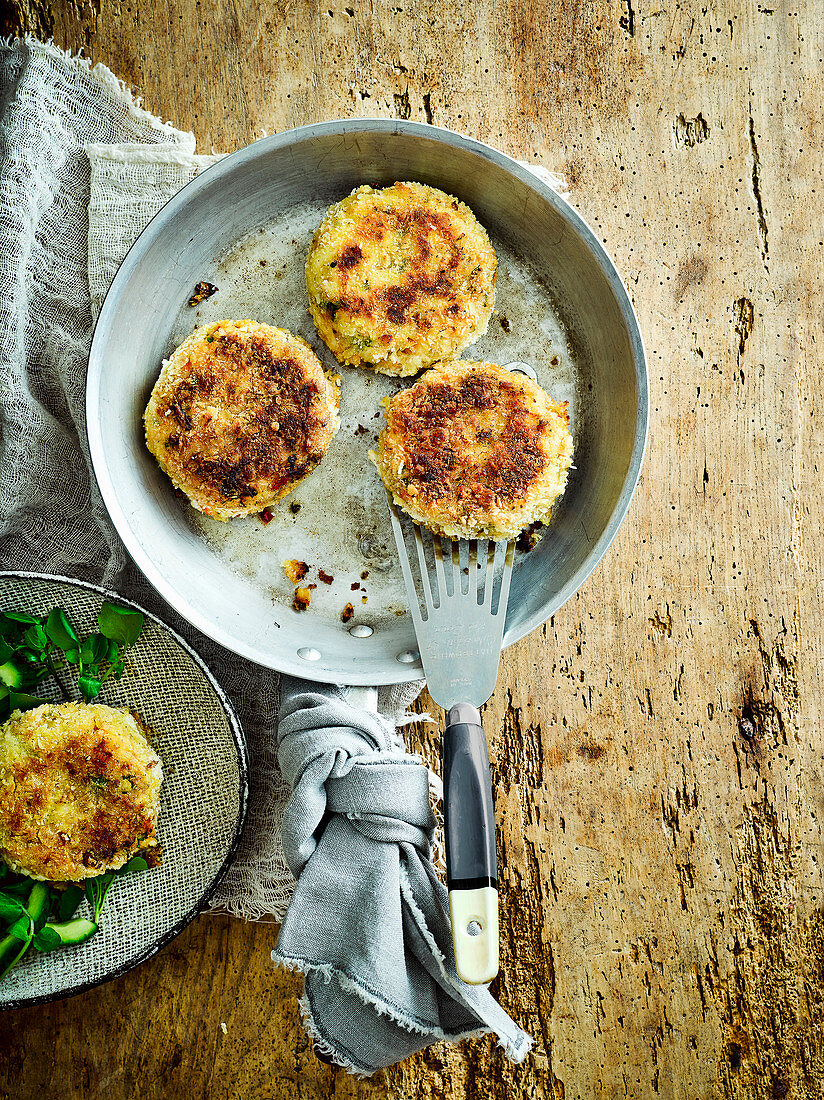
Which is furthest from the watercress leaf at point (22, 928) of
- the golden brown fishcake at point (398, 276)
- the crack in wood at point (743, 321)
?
the crack in wood at point (743, 321)

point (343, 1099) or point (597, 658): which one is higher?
point (597, 658)

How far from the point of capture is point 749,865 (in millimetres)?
2010

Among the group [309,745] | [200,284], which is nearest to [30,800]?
[309,745]

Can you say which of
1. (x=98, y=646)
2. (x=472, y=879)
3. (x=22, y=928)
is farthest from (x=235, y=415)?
(x=22, y=928)

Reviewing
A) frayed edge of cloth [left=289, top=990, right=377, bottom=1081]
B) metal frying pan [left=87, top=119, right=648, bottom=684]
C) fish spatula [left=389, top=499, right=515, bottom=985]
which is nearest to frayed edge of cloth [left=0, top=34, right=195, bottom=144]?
metal frying pan [left=87, top=119, right=648, bottom=684]

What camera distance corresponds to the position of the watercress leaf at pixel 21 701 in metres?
1.74

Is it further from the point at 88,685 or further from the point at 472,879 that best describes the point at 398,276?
the point at 472,879

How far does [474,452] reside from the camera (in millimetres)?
1717

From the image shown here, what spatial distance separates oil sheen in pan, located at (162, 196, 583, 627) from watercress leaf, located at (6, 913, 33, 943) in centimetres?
85

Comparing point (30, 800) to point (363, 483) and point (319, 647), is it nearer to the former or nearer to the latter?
point (319, 647)

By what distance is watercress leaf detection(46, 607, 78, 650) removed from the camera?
5.74ft

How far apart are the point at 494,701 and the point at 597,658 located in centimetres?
28

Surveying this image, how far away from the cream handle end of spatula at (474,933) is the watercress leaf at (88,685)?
88cm

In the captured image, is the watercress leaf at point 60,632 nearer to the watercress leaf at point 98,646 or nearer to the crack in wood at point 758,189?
the watercress leaf at point 98,646
